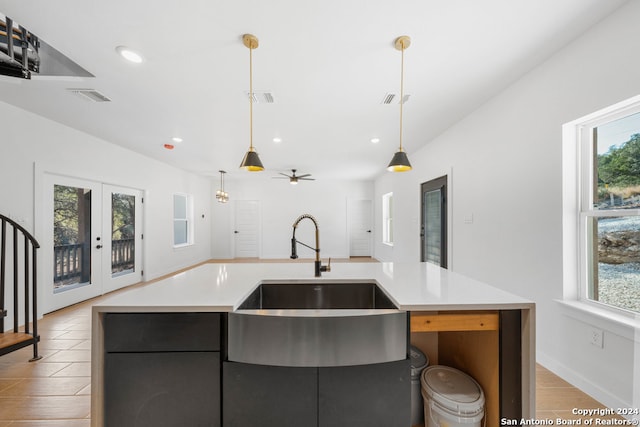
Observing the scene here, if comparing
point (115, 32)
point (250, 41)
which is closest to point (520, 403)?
point (250, 41)

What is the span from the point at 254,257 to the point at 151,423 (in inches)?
267

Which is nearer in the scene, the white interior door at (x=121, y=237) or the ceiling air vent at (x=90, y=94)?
the ceiling air vent at (x=90, y=94)

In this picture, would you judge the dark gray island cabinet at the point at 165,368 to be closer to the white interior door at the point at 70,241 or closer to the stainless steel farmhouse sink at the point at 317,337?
the stainless steel farmhouse sink at the point at 317,337

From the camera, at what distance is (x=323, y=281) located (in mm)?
1756

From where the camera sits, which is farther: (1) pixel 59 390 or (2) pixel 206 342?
(1) pixel 59 390

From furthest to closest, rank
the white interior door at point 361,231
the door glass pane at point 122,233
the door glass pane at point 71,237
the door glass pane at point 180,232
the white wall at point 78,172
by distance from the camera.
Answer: the white interior door at point 361,231
the door glass pane at point 180,232
the door glass pane at point 122,233
the door glass pane at point 71,237
the white wall at point 78,172

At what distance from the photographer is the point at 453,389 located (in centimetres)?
140

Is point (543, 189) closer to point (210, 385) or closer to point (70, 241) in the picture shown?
point (210, 385)

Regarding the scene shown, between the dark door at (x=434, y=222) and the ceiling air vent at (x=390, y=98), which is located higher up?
the ceiling air vent at (x=390, y=98)

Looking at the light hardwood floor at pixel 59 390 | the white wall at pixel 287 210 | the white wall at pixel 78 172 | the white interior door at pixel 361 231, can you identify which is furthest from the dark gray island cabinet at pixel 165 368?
the white interior door at pixel 361 231

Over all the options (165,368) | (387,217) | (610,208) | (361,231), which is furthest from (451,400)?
(361,231)

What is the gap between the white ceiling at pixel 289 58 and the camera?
1.59m

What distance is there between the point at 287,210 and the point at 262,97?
532 cm

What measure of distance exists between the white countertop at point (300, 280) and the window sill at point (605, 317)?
2.83 feet
